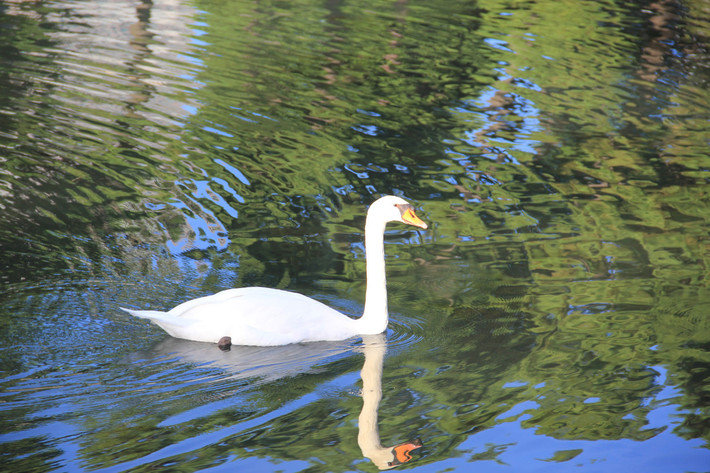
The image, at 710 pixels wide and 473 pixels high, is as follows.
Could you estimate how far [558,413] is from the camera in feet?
20.3

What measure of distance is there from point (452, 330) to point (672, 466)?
2339 mm

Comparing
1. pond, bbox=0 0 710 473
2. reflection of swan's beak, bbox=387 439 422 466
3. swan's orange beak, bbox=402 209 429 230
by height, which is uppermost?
swan's orange beak, bbox=402 209 429 230

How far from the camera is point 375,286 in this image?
7.58 m

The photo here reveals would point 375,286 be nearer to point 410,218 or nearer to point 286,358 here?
point 410,218

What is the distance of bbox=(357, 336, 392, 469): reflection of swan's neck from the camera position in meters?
5.66

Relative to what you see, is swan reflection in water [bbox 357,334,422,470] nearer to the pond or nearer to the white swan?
the pond

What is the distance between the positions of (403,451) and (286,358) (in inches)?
64.1

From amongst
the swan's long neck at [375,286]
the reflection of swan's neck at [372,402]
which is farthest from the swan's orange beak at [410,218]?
the reflection of swan's neck at [372,402]

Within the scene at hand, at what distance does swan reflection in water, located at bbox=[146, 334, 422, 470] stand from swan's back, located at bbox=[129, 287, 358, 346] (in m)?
0.08

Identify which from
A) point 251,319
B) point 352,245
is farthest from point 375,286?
point 352,245

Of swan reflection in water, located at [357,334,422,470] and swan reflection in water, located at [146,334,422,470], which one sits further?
swan reflection in water, located at [146,334,422,470]

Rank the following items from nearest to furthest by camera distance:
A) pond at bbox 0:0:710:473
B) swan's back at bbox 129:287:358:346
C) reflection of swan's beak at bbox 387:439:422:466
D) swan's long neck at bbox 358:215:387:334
Result: 1. reflection of swan's beak at bbox 387:439:422:466
2. pond at bbox 0:0:710:473
3. swan's back at bbox 129:287:358:346
4. swan's long neck at bbox 358:215:387:334

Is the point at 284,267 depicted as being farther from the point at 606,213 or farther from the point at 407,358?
the point at 606,213

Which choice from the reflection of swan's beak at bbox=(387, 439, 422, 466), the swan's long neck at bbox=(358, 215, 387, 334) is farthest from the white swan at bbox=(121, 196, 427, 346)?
the reflection of swan's beak at bbox=(387, 439, 422, 466)
